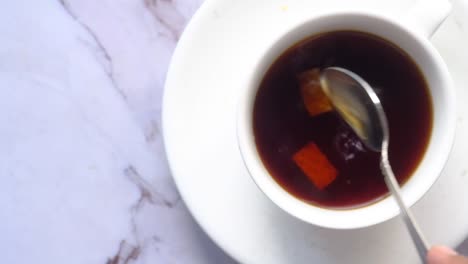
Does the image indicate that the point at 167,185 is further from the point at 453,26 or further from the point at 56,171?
the point at 453,26

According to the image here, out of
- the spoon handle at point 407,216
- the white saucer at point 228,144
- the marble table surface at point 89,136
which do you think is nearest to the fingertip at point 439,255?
the spoon handle at point 407,216

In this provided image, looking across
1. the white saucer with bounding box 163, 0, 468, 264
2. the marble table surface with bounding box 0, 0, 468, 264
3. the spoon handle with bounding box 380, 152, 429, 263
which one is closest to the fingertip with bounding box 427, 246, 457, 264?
the spoon handle with bounding box 380, 152, 429, 263

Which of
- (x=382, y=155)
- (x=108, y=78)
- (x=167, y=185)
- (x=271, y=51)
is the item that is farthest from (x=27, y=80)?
(x=382, y=155)

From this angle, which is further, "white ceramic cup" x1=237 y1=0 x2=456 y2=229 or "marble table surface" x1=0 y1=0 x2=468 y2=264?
"marble table surface" x1=0 y1=0 x2=468 y2=264

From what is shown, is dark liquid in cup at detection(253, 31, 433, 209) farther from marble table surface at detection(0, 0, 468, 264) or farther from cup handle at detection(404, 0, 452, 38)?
marble table surface at detection(0, 0, 468, 264)

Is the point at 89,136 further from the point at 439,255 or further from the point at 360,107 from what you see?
the point at 439,255
